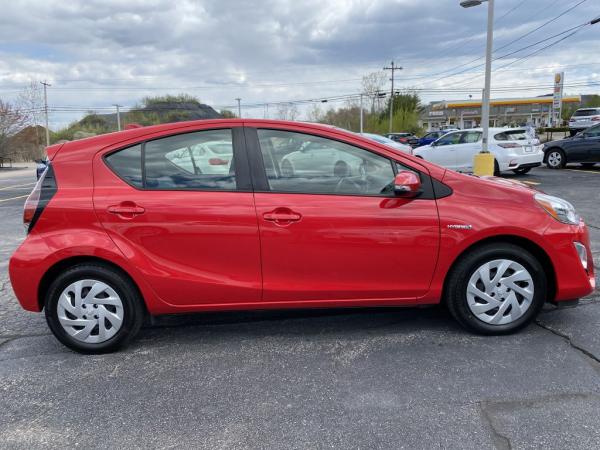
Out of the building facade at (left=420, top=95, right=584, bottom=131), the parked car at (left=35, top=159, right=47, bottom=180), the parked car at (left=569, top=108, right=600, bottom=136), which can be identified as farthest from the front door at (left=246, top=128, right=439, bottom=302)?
the building facade at (left=420, top=95, right=584, bottom=131)

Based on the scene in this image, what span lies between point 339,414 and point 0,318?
3.24 meters

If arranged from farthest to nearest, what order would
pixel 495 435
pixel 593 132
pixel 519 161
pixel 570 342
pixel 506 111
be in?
1. pixel 506 111
2. pixel 593 132
3. pixel 519 161
4. pixel 570 342
5. pixel 495 435

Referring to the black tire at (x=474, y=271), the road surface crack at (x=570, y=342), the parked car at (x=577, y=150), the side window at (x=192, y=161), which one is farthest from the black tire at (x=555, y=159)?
the side window at (x=192, y=161)

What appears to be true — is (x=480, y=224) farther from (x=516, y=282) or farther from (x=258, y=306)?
(x=258, y=306)

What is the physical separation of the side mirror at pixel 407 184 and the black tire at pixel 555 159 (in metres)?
14.7

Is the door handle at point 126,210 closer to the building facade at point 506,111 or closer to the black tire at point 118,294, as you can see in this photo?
the black tire at point 118,294

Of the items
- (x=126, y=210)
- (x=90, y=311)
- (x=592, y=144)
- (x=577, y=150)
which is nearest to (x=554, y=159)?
(x=577, y=150)

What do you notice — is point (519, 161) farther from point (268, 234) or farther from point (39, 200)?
point (39, 200)

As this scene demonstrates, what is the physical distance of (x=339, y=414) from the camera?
2.60m

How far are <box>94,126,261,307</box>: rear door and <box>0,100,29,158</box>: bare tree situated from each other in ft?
110

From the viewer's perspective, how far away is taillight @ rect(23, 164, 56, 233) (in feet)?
10.6

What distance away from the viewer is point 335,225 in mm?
3213

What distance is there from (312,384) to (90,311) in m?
1.61

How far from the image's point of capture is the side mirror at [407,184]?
3158 mm
